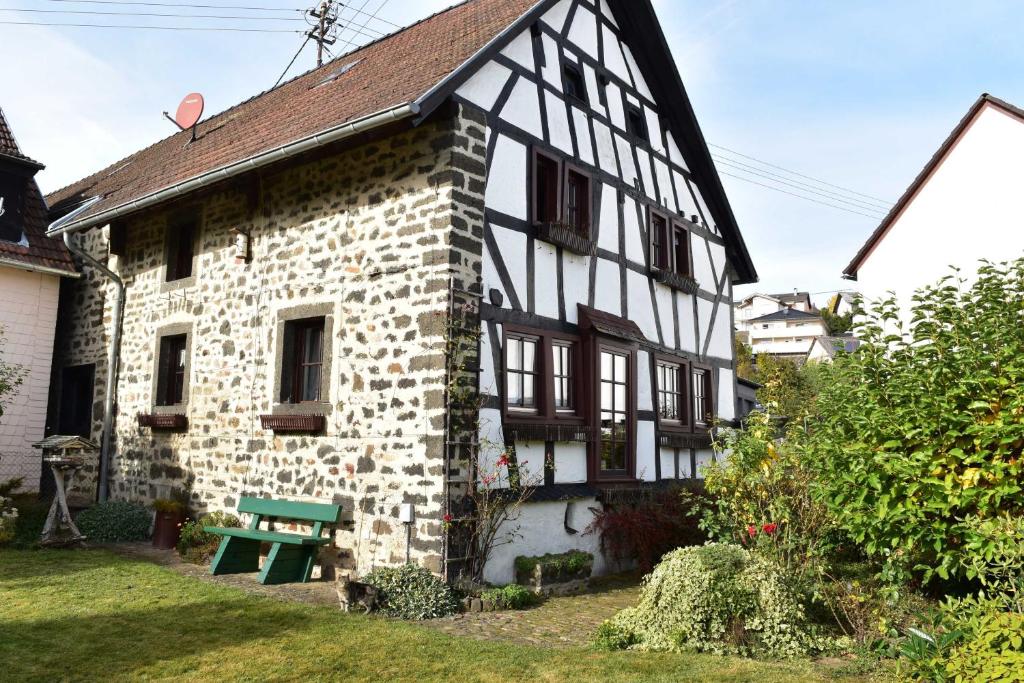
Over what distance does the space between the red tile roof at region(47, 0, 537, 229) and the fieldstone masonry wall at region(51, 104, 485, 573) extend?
18.0 inches

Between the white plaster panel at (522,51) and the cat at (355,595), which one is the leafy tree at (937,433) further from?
the white plaster panel at (522,51)

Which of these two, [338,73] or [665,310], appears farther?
[338,73]

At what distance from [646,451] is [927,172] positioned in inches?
257

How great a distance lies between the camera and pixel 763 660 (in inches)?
227

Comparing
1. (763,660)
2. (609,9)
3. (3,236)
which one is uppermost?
(609,9)

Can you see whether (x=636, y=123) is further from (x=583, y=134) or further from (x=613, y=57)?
(x=583, y=134)

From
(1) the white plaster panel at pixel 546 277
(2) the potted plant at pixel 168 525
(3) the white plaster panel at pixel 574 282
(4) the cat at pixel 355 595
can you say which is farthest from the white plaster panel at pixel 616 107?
(2) the potted plant at pixel 168 525

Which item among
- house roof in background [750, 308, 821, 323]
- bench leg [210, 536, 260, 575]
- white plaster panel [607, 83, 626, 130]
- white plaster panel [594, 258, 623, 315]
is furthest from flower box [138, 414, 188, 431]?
house roof in background [750, 308, 821, 323]

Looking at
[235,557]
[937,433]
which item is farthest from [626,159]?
[235,557]

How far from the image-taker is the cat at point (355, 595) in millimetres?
7023

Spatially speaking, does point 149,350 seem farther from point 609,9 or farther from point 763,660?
point 763,660

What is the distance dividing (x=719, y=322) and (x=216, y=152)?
824 centimetres

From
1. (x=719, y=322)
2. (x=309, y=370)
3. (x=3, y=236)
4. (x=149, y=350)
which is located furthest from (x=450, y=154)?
(x=3, y=236)

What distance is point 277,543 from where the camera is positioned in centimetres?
798
